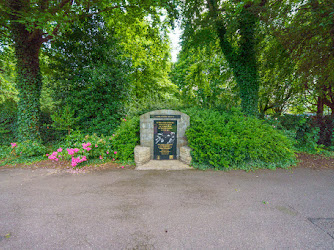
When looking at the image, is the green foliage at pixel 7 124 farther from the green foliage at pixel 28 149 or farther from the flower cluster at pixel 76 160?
the flower cluster at pixel 76 160

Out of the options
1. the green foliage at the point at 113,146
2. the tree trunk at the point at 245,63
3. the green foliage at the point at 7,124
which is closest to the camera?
the green foliage at the point at 113,146

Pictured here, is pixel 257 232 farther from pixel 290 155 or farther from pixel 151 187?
pixel 290 155

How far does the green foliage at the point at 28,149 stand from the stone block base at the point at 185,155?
5.79 metres

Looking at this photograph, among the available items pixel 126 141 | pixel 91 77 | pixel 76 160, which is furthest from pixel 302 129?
pixel 91 77

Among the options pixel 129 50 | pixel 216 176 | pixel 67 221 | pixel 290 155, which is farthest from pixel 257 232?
pixel 129 50

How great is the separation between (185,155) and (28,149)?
20.7ft

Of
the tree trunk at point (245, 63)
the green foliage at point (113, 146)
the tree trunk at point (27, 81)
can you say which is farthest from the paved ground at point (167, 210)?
the tree trunk at point (245, 63)

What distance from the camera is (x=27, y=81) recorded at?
642 centimetres

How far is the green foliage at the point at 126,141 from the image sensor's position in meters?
5.55

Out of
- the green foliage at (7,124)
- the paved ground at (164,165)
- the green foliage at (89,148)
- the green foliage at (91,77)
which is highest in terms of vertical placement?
the green foliage at (91,77)

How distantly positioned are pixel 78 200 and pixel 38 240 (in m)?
1.02

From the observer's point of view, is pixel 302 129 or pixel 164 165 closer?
pixel 164 165

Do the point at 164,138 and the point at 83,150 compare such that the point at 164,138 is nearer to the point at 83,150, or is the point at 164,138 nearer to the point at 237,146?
the point at 237,146

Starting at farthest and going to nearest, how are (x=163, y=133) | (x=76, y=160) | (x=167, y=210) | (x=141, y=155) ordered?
1. (x=163, y=133)
2. (x=141, y=155)
3. (x=76, y=160)
4. (x=167, y=210)
